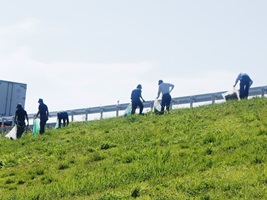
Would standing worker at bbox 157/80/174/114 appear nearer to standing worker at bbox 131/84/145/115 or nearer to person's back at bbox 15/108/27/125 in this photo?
standing worker at bbox 131/84/145/115

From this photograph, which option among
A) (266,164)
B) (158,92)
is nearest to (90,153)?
(266,164)

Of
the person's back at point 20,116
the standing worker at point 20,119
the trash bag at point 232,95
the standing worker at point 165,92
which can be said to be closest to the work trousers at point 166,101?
the standing worker at point 165,92

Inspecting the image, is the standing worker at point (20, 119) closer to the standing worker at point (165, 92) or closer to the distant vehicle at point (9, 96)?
the standing worker at point (165, 92)

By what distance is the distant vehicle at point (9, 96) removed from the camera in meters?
41.6

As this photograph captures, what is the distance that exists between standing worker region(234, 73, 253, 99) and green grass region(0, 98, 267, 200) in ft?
7.91

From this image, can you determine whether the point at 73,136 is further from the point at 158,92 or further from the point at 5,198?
the point at 5,198

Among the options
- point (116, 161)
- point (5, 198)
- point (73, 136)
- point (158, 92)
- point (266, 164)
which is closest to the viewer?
point (266, 164)

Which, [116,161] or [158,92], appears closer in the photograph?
[116,161]

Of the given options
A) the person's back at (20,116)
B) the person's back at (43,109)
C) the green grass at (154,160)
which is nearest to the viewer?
the green grass at (154,160)

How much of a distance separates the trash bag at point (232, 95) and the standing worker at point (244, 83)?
1.98 ft

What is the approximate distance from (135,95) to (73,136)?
494cm

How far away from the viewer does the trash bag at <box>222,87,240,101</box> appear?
25.3 metres

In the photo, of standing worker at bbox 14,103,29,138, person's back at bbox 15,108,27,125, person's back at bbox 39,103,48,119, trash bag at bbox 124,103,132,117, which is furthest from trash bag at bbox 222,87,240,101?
person's back at bbox 15,108,27,125

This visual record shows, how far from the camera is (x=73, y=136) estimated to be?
21719mm
